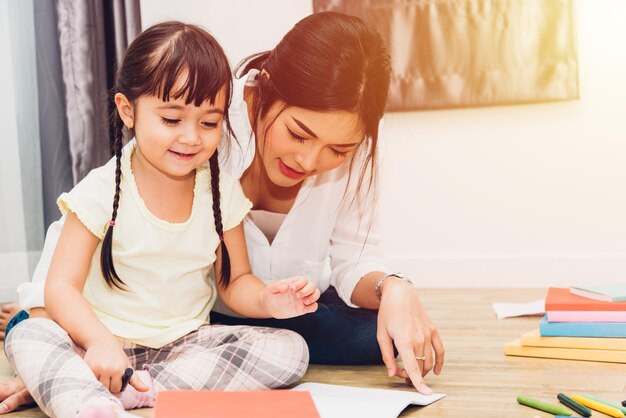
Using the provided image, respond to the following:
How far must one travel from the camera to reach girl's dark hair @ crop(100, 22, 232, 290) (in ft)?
3.73

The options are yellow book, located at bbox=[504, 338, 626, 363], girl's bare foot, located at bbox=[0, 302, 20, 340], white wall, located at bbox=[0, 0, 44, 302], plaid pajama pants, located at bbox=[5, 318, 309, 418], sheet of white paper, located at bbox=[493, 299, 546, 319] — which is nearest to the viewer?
plaid pajama pants, located at bbox=[5, 318, 309, 418]

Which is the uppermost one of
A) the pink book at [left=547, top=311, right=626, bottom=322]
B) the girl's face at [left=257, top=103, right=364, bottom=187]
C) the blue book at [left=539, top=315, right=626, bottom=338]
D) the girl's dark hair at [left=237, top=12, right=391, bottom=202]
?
the girl's dark hair at [left=237, top=12, right=391, bottom=202]

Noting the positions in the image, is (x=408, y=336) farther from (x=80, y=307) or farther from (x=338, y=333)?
(x=80, y=307)

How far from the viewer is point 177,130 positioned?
1143 mm

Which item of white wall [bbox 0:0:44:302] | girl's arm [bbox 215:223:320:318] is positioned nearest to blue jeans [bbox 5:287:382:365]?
girl's arm [bbox 215:223:320:318]

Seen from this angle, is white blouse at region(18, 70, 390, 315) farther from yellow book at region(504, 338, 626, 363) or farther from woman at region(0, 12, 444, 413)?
yellow book at region(504, 338, 626, 363)

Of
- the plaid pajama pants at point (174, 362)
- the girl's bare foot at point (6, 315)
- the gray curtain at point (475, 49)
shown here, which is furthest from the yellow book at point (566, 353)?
the gray curtain at point (475, 49)

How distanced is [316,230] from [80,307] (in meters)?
0.48

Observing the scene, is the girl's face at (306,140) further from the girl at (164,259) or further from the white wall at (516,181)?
the white wall at (516,181)

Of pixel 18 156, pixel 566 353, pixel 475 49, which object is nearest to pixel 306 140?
pixel 566 353

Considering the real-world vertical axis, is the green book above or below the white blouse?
below

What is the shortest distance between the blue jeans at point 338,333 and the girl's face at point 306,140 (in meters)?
0.29

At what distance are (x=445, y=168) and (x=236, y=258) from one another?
153cm

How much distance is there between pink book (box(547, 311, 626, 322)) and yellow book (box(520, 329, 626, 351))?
0.12 ft
